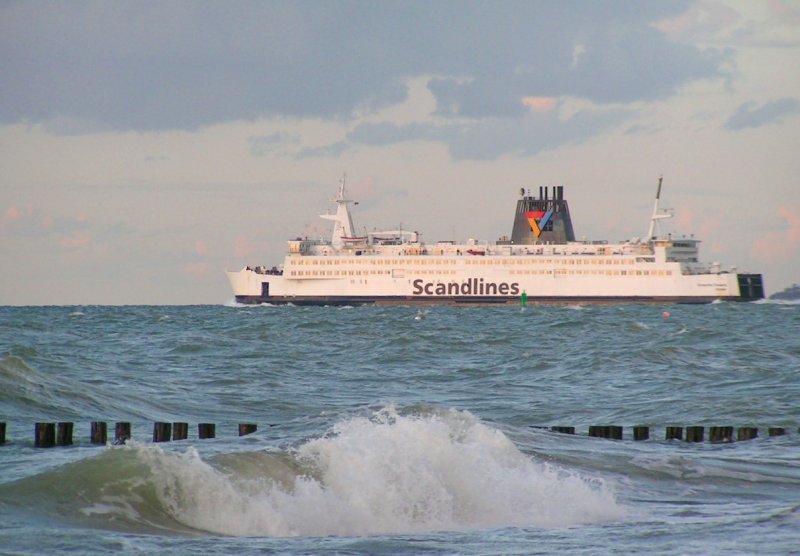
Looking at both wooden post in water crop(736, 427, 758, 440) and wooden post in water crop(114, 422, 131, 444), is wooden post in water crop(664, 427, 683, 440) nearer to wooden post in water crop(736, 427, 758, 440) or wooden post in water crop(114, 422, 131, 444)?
wooden post in water crop(736, 427, 758, 440)

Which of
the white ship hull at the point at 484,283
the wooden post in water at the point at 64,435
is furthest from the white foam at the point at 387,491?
the white ship hull at the point at 484,283

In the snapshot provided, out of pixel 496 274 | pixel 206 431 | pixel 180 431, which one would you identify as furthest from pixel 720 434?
pixel 496 274

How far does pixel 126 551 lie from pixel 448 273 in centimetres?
8548

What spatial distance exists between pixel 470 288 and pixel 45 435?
79.7 m

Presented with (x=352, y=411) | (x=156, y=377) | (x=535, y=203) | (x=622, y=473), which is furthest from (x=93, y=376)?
(x=535, y=203)

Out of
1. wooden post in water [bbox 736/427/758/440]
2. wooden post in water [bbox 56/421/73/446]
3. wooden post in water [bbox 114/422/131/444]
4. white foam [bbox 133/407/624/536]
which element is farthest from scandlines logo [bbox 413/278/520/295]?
white foam [bbox 133/407/624/536]

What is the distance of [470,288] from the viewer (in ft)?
308

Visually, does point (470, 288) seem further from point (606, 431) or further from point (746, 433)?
point (606, 431)

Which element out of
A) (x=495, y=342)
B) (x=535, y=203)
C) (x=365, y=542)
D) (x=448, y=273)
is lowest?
(x=365, y=542)

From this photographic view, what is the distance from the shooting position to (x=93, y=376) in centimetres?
2484

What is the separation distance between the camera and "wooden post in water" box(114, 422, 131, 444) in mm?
15741

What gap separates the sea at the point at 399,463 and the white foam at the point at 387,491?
0.02m

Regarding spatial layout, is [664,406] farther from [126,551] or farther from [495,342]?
[495,342]

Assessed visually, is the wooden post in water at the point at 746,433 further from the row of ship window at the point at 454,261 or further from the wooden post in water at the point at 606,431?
the row of ship window at the point at 454,261
